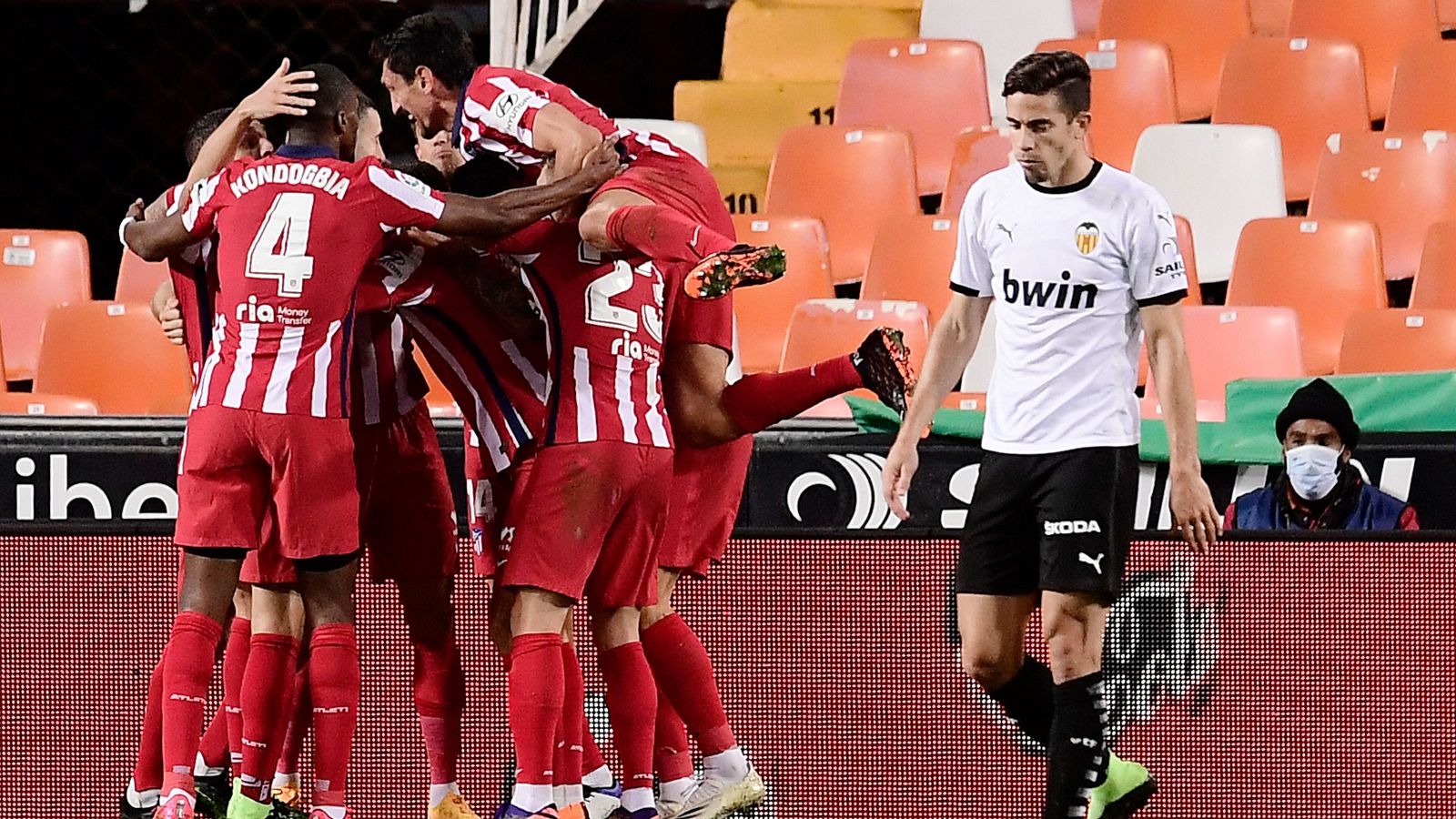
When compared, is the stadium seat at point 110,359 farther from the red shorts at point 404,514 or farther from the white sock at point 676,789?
the white sock at point 676,789

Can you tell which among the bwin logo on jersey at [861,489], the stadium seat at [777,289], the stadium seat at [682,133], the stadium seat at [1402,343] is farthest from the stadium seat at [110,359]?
the stadium seat at [1402,343]

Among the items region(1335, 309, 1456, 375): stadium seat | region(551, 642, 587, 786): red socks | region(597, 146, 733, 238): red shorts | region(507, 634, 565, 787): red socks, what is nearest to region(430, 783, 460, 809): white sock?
region(551, 642, 587, 786): red socks

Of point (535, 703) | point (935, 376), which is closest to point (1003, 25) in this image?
point (935, 376)

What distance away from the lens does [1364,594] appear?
5637mm

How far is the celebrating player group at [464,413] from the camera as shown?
4996 millimetres

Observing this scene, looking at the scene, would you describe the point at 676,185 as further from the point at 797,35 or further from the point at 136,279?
the point at 797,35

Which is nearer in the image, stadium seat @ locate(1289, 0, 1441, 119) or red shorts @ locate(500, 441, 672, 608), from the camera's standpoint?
red shorts @ locate(500, 441, 672, 608)

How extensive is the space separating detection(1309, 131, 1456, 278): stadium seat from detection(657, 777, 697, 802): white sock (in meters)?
4.28

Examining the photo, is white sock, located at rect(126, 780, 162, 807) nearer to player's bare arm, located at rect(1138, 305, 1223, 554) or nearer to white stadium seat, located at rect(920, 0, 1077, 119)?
player's bare arm, located at rect(1138, 305, 1223, 554)

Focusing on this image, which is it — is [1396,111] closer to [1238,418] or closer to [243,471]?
A: [1238,418]

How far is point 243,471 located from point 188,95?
539 cm

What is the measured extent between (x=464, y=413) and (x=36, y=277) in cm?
413

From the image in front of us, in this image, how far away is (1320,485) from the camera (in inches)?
241

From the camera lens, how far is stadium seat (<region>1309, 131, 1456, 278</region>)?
8.78m
